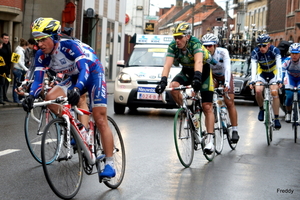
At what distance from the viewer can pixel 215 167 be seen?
8617mm

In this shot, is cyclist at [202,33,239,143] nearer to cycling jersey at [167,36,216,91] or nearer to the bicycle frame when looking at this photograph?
cycling jersey at [167,36,216,91]

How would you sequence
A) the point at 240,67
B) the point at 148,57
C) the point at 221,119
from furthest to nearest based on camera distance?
1. the point at 240,67
2. the point at 148,57
3. the point at 221,119

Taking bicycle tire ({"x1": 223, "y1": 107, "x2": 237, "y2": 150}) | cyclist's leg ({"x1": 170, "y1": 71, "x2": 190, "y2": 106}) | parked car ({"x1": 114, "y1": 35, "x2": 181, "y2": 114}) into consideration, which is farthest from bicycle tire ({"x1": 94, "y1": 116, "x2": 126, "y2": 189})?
parked car ({"x1": 114, "y1": 35, "x2": 181, "y2": 114})

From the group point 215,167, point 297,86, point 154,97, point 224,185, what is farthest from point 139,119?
point 224,185

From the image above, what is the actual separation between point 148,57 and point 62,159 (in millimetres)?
11392

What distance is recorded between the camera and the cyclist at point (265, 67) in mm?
11617

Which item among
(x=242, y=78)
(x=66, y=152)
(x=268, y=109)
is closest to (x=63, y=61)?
(x=66, y=152)

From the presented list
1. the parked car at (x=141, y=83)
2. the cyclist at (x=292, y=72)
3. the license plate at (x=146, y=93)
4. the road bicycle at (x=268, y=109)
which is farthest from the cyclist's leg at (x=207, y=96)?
the license plate at (x=146, y=93)

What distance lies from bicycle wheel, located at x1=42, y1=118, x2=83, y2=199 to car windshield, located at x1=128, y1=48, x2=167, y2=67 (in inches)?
430

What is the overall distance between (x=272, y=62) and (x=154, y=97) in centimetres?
456

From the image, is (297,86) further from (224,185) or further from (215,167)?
(224,185)

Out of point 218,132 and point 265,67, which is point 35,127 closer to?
point 218,132

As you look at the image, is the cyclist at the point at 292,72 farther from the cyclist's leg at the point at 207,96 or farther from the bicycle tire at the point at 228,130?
the cyclist's leg at the point at 207,96

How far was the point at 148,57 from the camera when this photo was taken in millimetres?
17266
